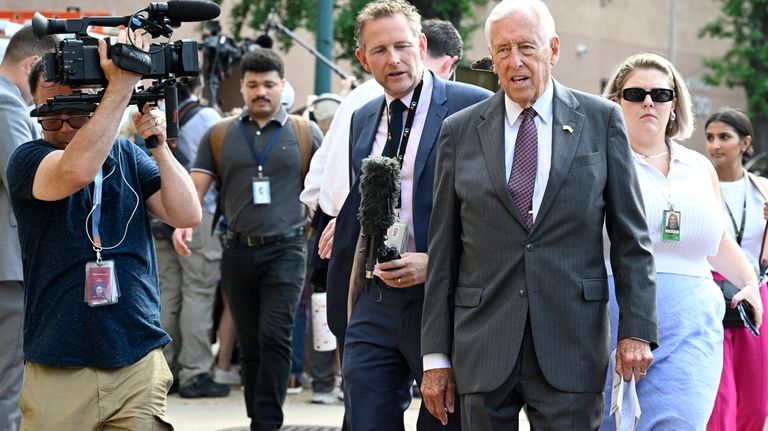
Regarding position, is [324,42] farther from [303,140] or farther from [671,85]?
[671,85]

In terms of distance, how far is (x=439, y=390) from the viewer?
5129mm

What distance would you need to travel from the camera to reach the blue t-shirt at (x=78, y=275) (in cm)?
521

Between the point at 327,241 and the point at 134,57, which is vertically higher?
the point at 134,57

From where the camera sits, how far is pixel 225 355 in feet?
37.4

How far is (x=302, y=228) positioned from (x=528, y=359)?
4.62 metres

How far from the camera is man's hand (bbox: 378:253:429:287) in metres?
5.66

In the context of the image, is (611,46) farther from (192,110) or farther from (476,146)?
(476,146)

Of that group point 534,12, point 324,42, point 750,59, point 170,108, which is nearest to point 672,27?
point 750,59

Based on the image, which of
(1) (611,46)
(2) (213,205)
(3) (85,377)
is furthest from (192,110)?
(1) (611,46)

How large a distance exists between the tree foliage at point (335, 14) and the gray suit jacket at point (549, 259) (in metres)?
15.5

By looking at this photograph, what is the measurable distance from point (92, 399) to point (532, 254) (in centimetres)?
179

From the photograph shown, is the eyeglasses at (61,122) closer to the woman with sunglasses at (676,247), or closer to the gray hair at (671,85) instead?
the woman with sunglasses at (676,247)

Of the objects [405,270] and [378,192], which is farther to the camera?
[405,270]

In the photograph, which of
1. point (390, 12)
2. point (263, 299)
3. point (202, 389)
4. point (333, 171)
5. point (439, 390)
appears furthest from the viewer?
point (202, 389)
